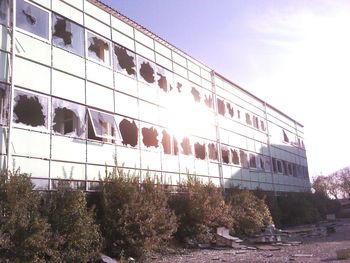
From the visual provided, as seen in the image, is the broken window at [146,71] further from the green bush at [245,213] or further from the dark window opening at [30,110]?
the green bush at [245,213]

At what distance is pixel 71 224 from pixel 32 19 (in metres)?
7.63

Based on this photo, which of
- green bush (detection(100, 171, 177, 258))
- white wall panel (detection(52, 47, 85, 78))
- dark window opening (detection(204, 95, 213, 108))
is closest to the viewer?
green bush (detection(100, 171, 177, 258))

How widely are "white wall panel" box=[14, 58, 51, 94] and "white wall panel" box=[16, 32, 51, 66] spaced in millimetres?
235

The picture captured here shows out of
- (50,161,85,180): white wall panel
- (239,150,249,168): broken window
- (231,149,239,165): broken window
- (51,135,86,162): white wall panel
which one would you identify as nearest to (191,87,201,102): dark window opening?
(231,149,239,165): broken window

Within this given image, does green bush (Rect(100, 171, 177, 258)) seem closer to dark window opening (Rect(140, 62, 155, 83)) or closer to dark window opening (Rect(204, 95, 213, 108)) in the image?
dark window opening (Rect(140, 62, 155, 83))

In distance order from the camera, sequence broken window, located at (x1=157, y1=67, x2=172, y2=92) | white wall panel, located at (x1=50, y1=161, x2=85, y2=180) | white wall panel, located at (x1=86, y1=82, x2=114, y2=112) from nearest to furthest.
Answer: white wall panel, located at (x1=50, y1=161, x2=85, y2=180) → white wall panel, located at (x1=86, y1=82, x2=114, y2=112) → broken window, located at (x1=157, y1=67, x2=172, y2=92)

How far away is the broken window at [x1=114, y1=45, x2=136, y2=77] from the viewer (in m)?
20.1

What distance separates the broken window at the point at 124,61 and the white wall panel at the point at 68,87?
3094 mm

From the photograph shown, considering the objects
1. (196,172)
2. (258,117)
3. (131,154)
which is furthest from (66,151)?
(258,117)

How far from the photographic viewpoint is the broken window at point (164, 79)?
23203mm

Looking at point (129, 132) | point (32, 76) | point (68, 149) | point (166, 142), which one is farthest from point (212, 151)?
point (32, 76)

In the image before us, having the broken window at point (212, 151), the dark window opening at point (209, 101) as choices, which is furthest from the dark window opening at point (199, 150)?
the dark window opening at point (209, 101)

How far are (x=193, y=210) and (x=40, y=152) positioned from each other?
8804mm

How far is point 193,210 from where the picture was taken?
2080cm
